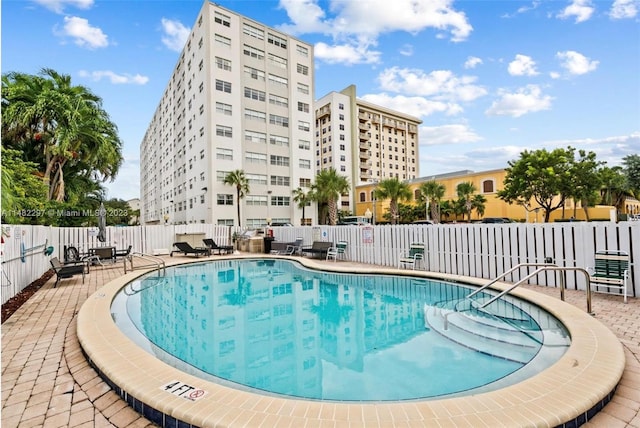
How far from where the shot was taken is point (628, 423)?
2.70m

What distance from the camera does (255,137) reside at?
122 feet

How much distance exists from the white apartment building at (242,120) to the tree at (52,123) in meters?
10.1

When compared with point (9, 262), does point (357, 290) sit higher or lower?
lower

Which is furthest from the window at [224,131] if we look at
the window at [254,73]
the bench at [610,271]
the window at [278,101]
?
the bench at [610,271]

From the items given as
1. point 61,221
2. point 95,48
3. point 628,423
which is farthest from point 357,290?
point 61,221

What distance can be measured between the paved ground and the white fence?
1438mm

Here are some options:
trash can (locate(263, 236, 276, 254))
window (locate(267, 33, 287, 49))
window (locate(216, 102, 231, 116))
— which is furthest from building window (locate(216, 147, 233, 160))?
trash can (locate(263, 236, 276, 254))

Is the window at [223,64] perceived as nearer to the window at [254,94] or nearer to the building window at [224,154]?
the window at [254,94]

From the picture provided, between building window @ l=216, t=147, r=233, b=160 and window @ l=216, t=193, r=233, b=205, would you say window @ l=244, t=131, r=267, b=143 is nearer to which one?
building window @ l=216, t=147, r=233, b=160

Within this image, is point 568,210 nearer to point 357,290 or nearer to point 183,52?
point 357,290

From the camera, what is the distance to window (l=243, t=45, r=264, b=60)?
36750mm

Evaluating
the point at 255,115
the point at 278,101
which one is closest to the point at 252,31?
the point at 278,101

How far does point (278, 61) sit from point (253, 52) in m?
3.31

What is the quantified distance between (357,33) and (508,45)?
20.9ft
